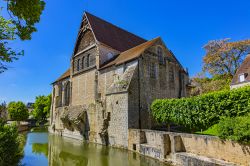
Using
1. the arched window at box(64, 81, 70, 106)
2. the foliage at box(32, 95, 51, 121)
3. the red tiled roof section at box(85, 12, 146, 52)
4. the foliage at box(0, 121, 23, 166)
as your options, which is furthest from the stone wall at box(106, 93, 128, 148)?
the foliage at box(32, 95, 51, 121)

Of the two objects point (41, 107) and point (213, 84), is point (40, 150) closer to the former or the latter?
point (213, 84)

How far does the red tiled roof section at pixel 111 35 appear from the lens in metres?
23.1

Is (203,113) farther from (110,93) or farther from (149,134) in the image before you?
(110,93)

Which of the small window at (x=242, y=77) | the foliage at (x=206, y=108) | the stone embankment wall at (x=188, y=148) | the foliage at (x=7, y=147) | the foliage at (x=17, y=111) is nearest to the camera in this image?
the foliage at (x=7, y=147)

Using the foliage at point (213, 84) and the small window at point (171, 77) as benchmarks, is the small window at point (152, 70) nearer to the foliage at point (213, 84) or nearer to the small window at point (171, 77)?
the small window at point (171, 77)

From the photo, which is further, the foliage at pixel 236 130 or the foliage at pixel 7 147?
the foliage at pixel 7 147

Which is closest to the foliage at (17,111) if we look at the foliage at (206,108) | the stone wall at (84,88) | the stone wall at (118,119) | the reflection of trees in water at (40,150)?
the stone wall at (84,88)

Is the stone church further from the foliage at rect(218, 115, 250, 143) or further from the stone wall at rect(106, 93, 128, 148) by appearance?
the foliage at rect(218, 115, 250, 143)

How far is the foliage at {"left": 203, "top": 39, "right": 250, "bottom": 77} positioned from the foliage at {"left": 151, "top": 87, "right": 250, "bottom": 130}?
51.2ft

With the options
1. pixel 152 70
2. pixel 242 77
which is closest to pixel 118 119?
pixel 152 70

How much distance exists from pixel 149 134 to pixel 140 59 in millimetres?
6683

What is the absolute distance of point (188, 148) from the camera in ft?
35.1

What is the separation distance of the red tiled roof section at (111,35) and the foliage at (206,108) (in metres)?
10.9

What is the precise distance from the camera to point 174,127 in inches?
699
